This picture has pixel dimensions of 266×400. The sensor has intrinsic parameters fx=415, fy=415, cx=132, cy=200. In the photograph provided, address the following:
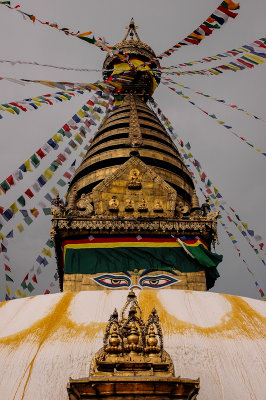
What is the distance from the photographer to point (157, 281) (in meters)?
9.08

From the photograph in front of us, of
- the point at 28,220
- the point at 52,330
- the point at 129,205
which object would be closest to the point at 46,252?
the point at 28,220

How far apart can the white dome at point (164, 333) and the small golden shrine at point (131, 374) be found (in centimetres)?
83

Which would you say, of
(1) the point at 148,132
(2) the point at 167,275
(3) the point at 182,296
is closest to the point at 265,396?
(3) the point at 182,296

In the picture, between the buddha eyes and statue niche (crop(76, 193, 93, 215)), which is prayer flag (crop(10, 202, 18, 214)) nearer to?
statue niche (crop(76, 193, 93, 215))

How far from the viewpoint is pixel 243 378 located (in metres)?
4.10

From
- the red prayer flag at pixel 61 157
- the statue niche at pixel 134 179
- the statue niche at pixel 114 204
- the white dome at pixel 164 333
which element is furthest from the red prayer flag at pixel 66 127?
the white dome at pixel 164 333

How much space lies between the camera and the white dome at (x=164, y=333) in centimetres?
405

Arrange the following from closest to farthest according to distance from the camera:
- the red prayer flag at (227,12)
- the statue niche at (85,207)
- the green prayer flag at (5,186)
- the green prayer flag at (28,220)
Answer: the red prayer flag at (227,12), the statue niche at (85,207), the green prayer flag at (5,186), the green prayer flag at (28,220)

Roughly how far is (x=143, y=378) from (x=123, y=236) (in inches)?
265

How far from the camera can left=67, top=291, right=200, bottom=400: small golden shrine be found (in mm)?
3174

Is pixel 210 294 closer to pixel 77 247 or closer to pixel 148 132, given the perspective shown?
pixel 77 247

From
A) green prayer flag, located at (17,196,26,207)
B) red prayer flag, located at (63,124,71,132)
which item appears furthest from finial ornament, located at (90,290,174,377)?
red prayer flag, located at (63,124,71,132)

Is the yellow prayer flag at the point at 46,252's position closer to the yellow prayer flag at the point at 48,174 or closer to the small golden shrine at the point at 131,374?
the yellow prayer flag at the point at 48,174

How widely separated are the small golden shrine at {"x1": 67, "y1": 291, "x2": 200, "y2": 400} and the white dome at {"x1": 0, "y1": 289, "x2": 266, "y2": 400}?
83 centimetres
